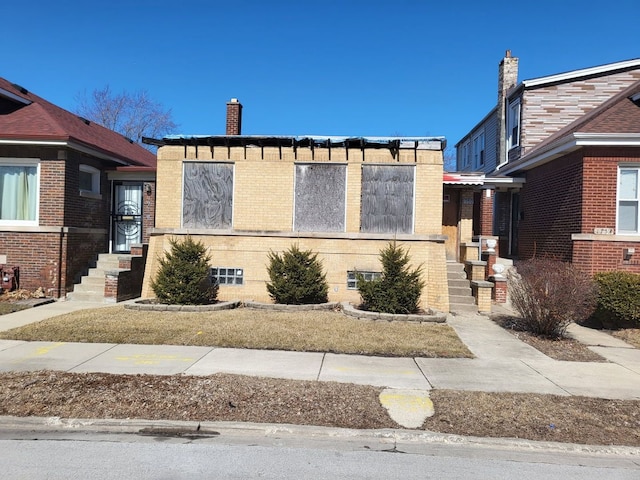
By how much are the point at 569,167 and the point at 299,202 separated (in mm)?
7347

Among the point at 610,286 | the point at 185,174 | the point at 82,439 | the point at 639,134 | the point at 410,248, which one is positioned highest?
the point at 639,134

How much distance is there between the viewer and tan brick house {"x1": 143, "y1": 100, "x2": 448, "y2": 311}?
11156 mm

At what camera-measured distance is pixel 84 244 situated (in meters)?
12.5

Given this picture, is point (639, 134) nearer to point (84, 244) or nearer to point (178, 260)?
point (178, 260)

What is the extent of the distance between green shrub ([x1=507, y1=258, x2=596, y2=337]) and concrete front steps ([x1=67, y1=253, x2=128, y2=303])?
969 centimetres

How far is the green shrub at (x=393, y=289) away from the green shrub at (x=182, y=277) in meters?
3.81

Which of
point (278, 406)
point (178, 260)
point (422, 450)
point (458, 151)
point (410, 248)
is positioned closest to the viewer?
point (422, 450)

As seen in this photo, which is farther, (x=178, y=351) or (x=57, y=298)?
(x=57, y=298)

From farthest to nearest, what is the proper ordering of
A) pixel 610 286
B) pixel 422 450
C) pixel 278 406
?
pixel 610 286
pixel 278 406
pixel 422 450

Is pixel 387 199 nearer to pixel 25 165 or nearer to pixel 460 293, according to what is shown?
pixel 460 293

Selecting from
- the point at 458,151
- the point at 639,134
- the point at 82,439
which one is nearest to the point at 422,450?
the point at 82,439

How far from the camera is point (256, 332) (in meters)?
8.06

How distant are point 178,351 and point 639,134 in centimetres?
1135

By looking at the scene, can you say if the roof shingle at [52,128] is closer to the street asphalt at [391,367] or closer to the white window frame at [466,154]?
the street asphalt at [391,367]
